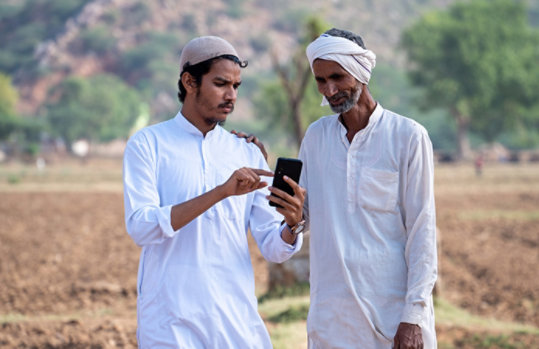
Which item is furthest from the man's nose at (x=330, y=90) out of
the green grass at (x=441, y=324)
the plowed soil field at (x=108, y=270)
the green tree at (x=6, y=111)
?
the green tree at (x=6, y=111)

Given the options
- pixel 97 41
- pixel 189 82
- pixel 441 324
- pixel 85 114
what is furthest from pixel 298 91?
pixel 97 41

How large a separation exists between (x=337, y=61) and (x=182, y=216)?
2.74 feet

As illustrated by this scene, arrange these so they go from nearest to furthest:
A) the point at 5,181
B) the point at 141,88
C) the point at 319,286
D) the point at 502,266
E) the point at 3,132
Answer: the point at 319,286, the point at 502,266, the point at 5,181, the point at 3,132, the point at 141,88

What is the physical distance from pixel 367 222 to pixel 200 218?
64 cm

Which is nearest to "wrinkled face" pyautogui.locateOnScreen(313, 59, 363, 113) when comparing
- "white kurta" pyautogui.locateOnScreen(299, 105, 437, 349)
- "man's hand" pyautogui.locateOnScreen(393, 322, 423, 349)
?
"white kurta" pyautogui.locateOnScreen(299, 105, 437, 349)

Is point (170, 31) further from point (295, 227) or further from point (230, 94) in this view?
point (295, 227)

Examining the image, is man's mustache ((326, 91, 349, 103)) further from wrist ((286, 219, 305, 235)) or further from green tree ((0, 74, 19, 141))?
green tree ((0, 74, 19, 141))

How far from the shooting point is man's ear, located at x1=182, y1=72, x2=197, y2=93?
10.9 ft

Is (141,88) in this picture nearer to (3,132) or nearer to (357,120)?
(3,132)

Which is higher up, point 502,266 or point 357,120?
point 357,120

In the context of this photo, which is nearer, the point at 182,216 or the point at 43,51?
the point at 182,216

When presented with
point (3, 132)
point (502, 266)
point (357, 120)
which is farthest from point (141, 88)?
point (357, 120)

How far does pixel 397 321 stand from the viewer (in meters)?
3.12

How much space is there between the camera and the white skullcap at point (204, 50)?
326 cm
